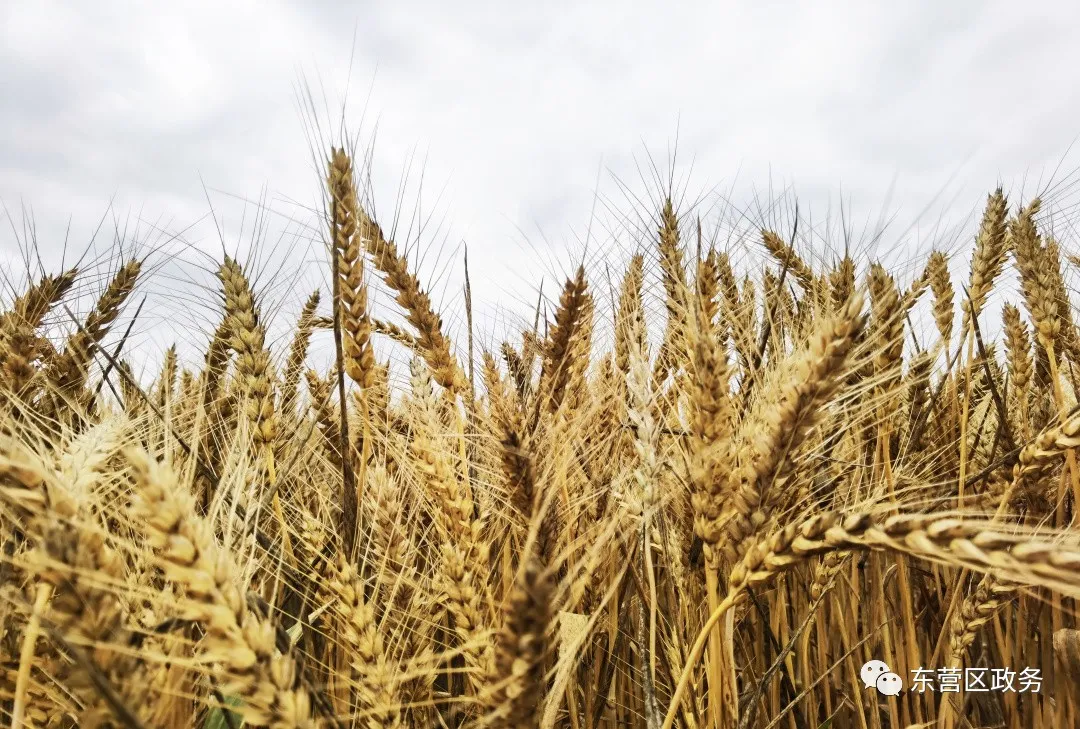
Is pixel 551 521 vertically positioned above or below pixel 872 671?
above

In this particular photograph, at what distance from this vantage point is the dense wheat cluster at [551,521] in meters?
0.73

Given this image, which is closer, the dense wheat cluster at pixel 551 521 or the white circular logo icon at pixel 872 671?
the dense wheat cluster at pixel 551 521

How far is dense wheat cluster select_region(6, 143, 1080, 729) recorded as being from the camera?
734mm

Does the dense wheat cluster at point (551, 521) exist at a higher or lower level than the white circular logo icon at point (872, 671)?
higher

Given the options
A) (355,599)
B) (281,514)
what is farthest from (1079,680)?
(281,514)

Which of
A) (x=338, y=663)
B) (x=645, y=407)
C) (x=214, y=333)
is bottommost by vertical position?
(x=338, y=663)

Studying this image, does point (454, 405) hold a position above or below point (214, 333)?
below

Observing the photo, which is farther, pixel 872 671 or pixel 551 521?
pixel 872 671

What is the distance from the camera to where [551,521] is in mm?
1183

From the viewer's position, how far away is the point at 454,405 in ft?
6.37

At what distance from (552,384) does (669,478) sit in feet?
1.53

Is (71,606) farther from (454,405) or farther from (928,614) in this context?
(928,614)

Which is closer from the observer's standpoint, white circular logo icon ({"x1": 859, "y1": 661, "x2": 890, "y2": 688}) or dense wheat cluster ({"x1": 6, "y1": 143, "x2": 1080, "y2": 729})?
dense wheat cluster ({"x1": 6, "y1": 143, "x2": 1080, "y2": 729})

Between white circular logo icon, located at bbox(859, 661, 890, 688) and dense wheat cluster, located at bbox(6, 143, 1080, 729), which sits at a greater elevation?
dense wheat cluster, located at bbox(6, 143, 1080, 729)
